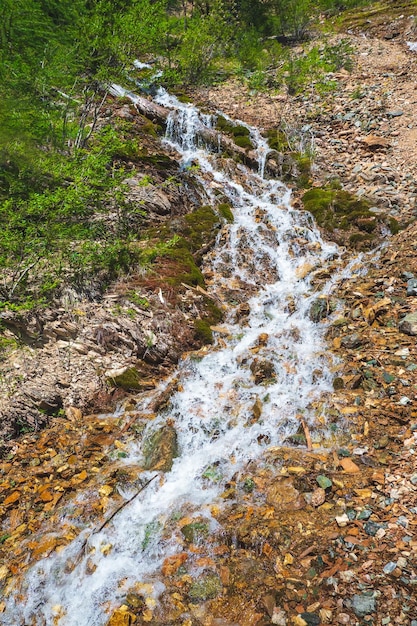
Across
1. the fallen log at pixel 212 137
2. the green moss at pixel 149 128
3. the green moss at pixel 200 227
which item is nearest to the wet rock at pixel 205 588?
the green moss at pixel 200 227

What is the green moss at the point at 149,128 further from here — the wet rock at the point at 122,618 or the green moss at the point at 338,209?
the wet rock at the point at 122,618

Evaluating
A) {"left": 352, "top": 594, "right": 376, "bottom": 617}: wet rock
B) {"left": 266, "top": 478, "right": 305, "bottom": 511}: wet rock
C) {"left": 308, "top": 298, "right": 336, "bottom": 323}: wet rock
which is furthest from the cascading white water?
{"left": 352, "top": 594, "right": 376, "bottom": 617}: wet rock

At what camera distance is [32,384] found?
22.2 ft

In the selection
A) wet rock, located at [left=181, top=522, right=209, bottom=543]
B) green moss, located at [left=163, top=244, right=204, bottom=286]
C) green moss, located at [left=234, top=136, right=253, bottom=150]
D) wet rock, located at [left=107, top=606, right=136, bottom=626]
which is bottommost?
wet rock, located at [left=107, top=606, right=136, bottom=626]

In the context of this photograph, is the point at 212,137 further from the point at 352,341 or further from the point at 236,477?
the point at 236,477

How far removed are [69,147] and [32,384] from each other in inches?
322

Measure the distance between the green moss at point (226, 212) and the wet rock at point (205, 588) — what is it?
405 inches

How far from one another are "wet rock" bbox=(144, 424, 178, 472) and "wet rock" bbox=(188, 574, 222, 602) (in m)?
1.85

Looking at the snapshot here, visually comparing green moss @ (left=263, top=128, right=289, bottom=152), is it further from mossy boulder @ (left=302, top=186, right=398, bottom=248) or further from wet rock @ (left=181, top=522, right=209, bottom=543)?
wet rock @ (left=181, top=522, right=209, bottom=543)

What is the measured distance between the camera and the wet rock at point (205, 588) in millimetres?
4191

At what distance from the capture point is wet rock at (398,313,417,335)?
23.1 ft

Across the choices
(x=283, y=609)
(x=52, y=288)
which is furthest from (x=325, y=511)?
(x=52, y=288)

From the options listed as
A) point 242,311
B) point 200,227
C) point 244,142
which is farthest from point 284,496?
point 244,142

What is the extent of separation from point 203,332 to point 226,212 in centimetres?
570
